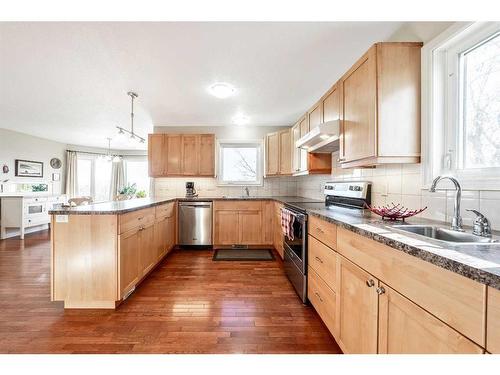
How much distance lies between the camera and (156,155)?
14.0 ft

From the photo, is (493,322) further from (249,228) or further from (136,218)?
(249,228)

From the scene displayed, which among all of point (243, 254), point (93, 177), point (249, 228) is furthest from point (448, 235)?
point (93, 177)

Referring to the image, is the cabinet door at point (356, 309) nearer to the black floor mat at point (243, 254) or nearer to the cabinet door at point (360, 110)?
the cabinet door at point (360, 110)

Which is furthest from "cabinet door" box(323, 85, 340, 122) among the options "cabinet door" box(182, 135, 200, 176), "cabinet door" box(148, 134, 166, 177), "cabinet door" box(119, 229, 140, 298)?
"cabinet door" box(148, 134, 166, 177)

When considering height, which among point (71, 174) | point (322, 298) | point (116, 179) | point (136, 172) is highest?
point (136, 172)

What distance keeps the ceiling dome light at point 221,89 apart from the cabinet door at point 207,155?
4.68ft

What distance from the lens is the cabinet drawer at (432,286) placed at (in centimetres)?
65

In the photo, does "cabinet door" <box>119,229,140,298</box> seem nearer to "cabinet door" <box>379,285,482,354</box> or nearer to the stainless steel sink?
"cabinet door" <box>379,285,482,354</box>

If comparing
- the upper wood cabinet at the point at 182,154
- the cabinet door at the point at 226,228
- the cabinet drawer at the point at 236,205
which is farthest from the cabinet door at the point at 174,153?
the cabinet door at the point at 226,228

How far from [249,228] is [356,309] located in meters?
2.69

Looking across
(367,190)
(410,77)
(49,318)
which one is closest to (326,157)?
(367,190)

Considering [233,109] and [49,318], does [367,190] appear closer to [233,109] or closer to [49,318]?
[233,109]

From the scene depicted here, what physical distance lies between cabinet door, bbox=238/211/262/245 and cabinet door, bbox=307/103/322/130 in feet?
5.84
